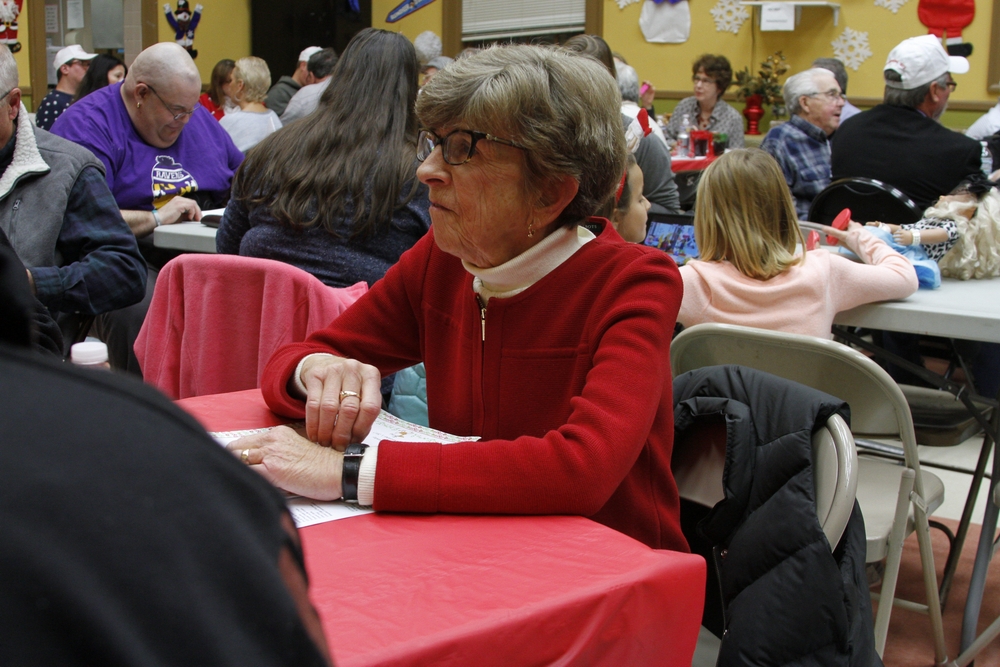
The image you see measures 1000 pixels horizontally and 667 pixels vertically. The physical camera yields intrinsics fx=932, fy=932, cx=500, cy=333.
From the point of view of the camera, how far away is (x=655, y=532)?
4.14 ft

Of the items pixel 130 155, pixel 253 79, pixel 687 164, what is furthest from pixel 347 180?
pixel 687 164

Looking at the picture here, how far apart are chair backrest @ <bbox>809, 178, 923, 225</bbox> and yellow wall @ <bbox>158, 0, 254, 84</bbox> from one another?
298 inches

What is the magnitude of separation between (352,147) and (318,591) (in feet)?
5.38

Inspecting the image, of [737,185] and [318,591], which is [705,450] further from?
[737,185]

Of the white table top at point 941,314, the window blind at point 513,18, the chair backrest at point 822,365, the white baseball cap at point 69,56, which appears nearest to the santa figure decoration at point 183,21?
the white baseball cap at point 69,56

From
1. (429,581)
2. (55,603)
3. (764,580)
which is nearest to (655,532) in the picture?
(764,580)

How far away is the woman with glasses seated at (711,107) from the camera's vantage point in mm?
7238

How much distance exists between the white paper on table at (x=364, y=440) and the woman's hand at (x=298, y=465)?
0.04 feet

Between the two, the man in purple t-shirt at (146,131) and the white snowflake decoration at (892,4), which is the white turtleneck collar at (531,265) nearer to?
the man in purple t-shirt at (146,131)

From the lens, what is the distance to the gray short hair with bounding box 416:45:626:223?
4.09ft

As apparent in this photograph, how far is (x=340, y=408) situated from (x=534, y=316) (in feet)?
1.00

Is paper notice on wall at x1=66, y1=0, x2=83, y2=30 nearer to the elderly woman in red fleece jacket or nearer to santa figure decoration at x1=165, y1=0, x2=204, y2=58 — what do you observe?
santa figure decoration at x1=165, y1=0, x2=204, y2=58

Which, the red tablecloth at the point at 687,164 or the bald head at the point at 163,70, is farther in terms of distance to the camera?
the red tablecloth at the point at 687,164

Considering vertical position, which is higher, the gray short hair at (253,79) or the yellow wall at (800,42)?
the yellow wall at (800,42)
